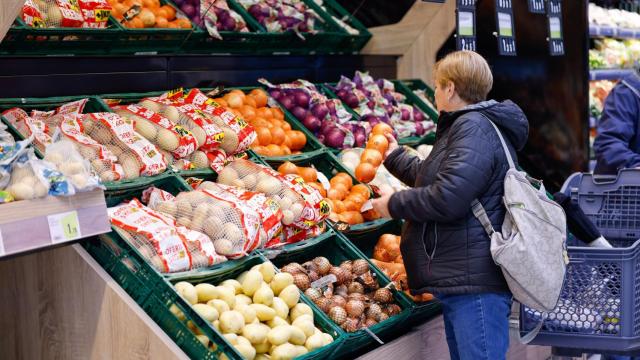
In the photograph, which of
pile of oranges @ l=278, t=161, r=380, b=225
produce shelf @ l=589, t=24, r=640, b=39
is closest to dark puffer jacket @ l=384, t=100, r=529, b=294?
pile of oranges @ l=278, t=161, r=380, b=225

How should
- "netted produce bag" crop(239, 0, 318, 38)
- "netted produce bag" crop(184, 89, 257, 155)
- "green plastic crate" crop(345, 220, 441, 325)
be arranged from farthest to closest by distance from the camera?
"netted produce bag" crop(239, 0, 318, 38), "netted produce bag" crop(184, 89, 257, 155), "green plastic crate" crop(345, 220, 441, 325)

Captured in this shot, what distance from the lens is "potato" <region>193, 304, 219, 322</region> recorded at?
9.20ft

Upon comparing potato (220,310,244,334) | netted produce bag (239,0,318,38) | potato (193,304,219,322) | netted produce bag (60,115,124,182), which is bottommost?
potato (220,310,244,334)

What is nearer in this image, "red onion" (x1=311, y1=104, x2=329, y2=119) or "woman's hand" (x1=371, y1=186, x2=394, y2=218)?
"woman's hand" (x1=371, y1=186, x2=394, y2=218)

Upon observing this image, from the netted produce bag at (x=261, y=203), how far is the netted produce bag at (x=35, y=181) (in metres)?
0.88

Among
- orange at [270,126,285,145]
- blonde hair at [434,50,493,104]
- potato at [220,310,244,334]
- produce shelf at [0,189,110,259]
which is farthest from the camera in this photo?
orange at [270,126,285,145]

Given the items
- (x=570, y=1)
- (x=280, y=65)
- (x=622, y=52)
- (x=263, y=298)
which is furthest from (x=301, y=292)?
(x=622, y=52)

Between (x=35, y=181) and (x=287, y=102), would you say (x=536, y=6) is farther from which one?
(x=35, y=181)

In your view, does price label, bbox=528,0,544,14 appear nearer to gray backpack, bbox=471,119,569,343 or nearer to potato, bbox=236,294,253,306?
Answer: gray backpack, bbox=471,119,569,343

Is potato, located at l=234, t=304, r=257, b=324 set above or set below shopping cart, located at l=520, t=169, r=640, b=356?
above

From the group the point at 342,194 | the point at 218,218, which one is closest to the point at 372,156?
the point at 342,194

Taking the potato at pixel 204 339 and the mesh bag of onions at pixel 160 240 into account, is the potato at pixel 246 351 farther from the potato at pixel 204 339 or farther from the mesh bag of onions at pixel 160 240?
the mesh bag of onions at pixel 160 240

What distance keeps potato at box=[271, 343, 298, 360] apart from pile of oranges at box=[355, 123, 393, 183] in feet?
4.61

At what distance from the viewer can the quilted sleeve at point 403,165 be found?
346 cm
